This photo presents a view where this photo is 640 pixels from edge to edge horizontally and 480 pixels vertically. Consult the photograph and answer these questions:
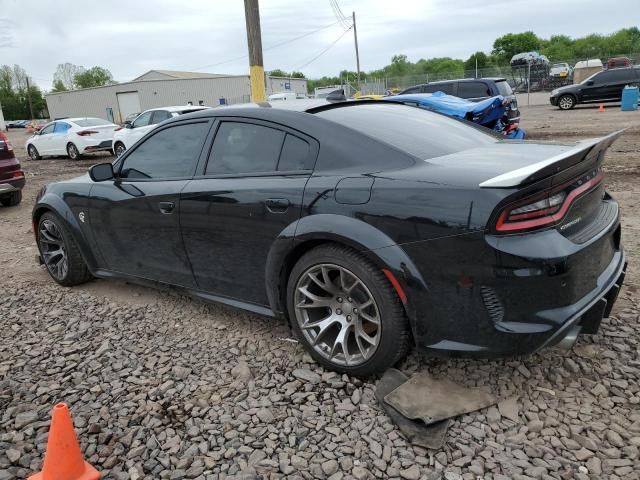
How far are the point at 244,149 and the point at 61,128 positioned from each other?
55.0 feet

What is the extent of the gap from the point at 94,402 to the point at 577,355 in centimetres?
272

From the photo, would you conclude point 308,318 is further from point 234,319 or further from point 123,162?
point 123,162

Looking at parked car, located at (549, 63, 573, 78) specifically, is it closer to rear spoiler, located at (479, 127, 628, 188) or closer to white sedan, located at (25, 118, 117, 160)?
white sedan, located at (25, 118, 117, 160)

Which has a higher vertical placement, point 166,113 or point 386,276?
point 166,113

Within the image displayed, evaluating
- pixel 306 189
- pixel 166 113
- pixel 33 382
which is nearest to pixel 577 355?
pixel 306 189

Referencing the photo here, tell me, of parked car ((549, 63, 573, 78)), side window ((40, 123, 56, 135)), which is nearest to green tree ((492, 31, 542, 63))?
parked car ((549, 63, 573, 78))

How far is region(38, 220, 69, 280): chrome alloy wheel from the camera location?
15.0 feet

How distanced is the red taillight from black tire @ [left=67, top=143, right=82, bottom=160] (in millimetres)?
17044

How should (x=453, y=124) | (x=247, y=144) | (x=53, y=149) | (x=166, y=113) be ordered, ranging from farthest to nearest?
(x=53, y=149), (x=166, y=113), (x=453, y=124), (x=247, y=144)

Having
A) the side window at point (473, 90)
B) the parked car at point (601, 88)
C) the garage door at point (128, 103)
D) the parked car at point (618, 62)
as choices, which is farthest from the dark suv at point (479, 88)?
the garage door at point (128, 103)

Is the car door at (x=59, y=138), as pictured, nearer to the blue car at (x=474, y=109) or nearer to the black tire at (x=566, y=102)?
the blue car at (x=474, y=109)

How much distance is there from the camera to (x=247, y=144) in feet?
10.7

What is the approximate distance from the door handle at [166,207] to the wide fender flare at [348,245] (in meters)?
0.91

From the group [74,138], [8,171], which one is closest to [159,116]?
[74,138]
